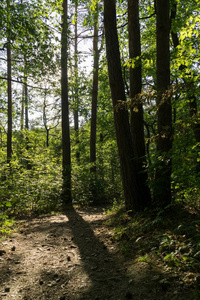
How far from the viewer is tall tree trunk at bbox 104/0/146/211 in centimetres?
539

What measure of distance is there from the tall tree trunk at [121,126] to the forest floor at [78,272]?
108 cm

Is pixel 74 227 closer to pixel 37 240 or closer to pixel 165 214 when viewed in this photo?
pixel 37 240

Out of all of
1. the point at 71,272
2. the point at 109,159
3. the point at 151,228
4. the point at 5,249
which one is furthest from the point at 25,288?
the point at 109,159

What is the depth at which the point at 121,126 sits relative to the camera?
5.43 m

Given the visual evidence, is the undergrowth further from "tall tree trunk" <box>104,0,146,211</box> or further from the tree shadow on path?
"tall tree trunk" <box>104,0,146,211</box>

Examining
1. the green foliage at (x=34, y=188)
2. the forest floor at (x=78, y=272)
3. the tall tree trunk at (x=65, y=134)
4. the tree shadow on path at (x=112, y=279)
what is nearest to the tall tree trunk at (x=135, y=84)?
the forest floor at (x=78, y=272)

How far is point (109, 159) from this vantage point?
15.8 metres

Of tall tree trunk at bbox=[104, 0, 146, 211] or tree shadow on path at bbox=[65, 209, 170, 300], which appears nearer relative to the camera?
tree shadow on path at bbox=[65, 209, 170, 300]

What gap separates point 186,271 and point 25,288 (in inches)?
84.7

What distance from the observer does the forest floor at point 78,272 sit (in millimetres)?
2555

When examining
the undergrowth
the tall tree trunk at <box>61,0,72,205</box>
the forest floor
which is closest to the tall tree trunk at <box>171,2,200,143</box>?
the undergrowth

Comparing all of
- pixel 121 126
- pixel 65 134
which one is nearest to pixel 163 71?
pixel 121 126

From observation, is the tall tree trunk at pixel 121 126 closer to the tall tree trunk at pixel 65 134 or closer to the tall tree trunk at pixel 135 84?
the tall tree trunk at pixel 135 84

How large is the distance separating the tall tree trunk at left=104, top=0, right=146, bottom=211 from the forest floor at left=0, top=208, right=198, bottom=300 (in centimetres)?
108
